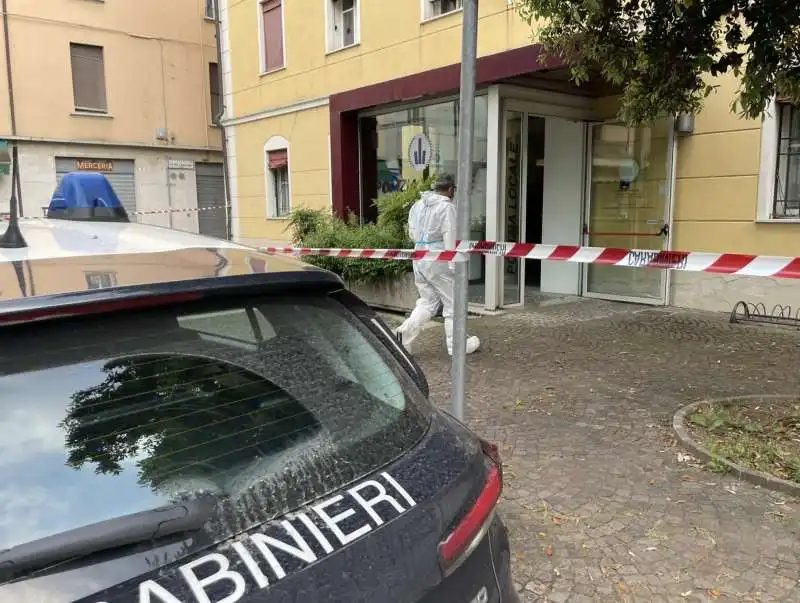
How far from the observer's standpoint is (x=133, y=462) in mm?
1414

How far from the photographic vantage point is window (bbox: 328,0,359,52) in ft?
39.7

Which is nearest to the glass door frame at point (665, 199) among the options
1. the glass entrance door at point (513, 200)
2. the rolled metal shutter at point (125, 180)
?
the glass entrance door at point (513, 200)

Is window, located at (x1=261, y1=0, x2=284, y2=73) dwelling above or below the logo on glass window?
above

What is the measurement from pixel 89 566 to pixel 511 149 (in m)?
9.01

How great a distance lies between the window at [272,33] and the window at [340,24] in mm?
1768

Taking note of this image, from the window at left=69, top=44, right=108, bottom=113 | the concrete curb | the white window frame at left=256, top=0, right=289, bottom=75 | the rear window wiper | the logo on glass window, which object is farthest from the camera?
the window at left=69, top=44, right=108, bottom=113

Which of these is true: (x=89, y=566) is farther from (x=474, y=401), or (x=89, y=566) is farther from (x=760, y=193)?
(x=760, y=193)

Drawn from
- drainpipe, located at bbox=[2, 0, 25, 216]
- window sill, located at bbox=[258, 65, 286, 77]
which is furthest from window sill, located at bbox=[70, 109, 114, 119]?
window sill, located at bbox=[258, 65, 286, 77]

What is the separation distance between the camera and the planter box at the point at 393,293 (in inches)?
374

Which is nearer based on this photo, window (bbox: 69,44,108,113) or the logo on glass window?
the logo on glass window

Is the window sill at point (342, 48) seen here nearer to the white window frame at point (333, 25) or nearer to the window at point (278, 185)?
the white window frame at point (333, 25)

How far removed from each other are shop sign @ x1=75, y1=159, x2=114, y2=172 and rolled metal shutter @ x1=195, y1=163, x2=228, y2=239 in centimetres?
285

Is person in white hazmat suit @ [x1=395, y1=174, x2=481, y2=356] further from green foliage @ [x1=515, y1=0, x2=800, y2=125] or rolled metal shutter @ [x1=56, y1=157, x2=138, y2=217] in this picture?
rolled metal shutter @ [x1=56, y1=157, x2=138, y2=217]

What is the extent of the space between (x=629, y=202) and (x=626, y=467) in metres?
6.24
